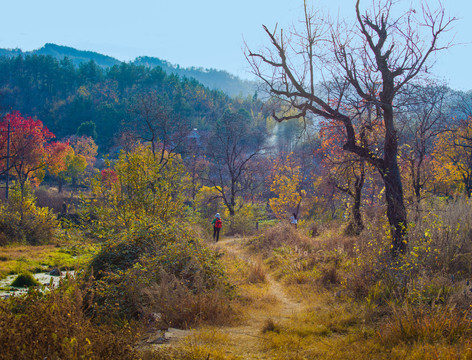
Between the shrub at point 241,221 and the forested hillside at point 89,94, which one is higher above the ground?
the forested hillside at point 89,94

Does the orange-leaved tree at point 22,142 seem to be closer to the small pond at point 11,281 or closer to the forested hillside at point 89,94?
the small pond at point 11,281

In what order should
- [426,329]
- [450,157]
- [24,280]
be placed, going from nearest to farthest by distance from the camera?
1. [426,329]
2. [24,280]
3. [450,157]

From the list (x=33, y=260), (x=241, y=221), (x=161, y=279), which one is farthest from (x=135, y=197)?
(x=241, y=221)

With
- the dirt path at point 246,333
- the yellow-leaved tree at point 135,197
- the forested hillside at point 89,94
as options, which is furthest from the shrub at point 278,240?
the forested hillside at point 89,94

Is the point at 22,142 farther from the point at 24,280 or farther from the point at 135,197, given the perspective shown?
the point at 135,197

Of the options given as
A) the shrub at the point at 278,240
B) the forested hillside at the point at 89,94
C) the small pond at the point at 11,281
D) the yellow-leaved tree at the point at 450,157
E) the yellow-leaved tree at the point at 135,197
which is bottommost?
the small pond at the point at 11,281

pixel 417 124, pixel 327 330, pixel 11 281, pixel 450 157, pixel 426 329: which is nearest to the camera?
pixel 426 329

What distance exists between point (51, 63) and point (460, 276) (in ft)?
350

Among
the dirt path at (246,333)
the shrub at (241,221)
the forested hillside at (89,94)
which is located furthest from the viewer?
the forested hillside at (89,94)

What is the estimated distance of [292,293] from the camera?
8.59 m

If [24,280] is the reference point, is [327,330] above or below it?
above

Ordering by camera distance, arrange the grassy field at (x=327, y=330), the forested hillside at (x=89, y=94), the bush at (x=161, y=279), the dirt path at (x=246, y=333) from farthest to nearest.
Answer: the forested hillside at (x=89, y=94)
the bush at (x=161, y=279)
the dirt path at (x=246, y=333)
the grassy field at (x=327, y=330)

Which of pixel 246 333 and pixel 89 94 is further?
pixel 89 94

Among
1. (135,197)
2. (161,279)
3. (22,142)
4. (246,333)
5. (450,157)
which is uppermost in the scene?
(22,142)
